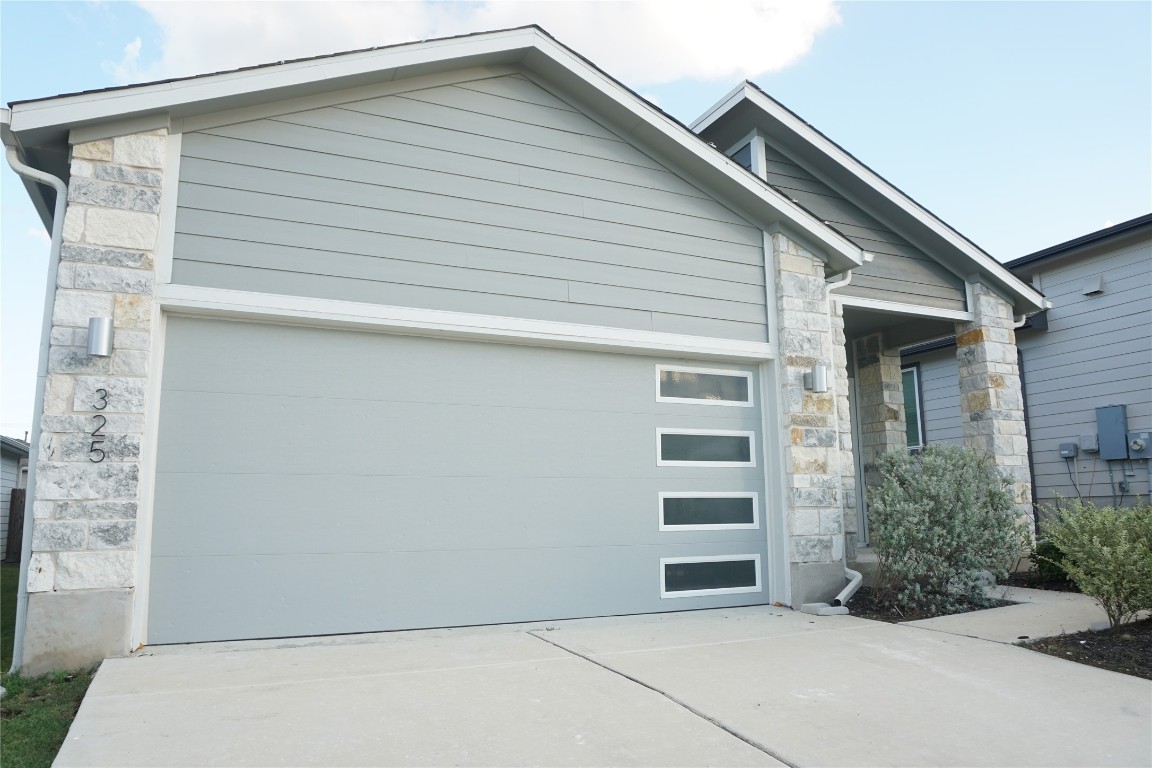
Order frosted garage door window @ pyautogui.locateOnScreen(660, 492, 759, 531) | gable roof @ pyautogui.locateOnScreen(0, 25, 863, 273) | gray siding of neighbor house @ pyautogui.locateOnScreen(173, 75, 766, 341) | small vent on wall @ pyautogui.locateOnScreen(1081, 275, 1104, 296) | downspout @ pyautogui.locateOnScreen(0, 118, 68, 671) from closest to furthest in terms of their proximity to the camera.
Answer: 1. downspout @ pyautogui.locateOnScreen(0, 118, 68, 671)
2. gable roof @ pyautogui.locateOnScreen(0, 25, 863, 273)
3. gray siding of neighbor house @ pyautogui.locateOnScreen(173, 75, 766, 341)
4. frosted garage door window @ pyautogui.locateOnScreen(660, 492, 759, 531)
5. small vent on wall @ pyautogui.locateOnScreen(1081, 275, 1104, 296)

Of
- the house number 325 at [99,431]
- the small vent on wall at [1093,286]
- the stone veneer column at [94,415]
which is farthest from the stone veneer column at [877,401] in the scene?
the house number 325 at [99,431]

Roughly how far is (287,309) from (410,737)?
313 cm

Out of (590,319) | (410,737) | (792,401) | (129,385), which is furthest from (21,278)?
(792,401)

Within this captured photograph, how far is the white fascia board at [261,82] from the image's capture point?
14.7 feet

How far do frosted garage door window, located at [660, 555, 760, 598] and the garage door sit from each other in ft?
0.05

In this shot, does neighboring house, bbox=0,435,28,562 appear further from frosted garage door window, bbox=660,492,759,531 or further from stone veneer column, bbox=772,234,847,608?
stone veneer column, bbox=772,234,847,608

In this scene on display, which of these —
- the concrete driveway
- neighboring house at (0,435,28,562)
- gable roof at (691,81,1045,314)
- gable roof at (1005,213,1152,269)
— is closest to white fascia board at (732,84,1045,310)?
gable roof at (691,81,1045,314)

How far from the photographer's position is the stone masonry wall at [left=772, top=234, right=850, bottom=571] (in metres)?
6.36

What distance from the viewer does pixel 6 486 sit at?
1464cm

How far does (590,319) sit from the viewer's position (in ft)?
19.6

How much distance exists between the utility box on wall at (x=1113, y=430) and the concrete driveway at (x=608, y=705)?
19.6 ft

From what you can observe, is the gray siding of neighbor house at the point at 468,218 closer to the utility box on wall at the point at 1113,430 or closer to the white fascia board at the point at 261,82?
the white fascia board at the point at 261,82

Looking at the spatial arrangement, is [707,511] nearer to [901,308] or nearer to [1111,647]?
[1111,647]

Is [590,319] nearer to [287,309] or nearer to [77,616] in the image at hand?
[287,309]
